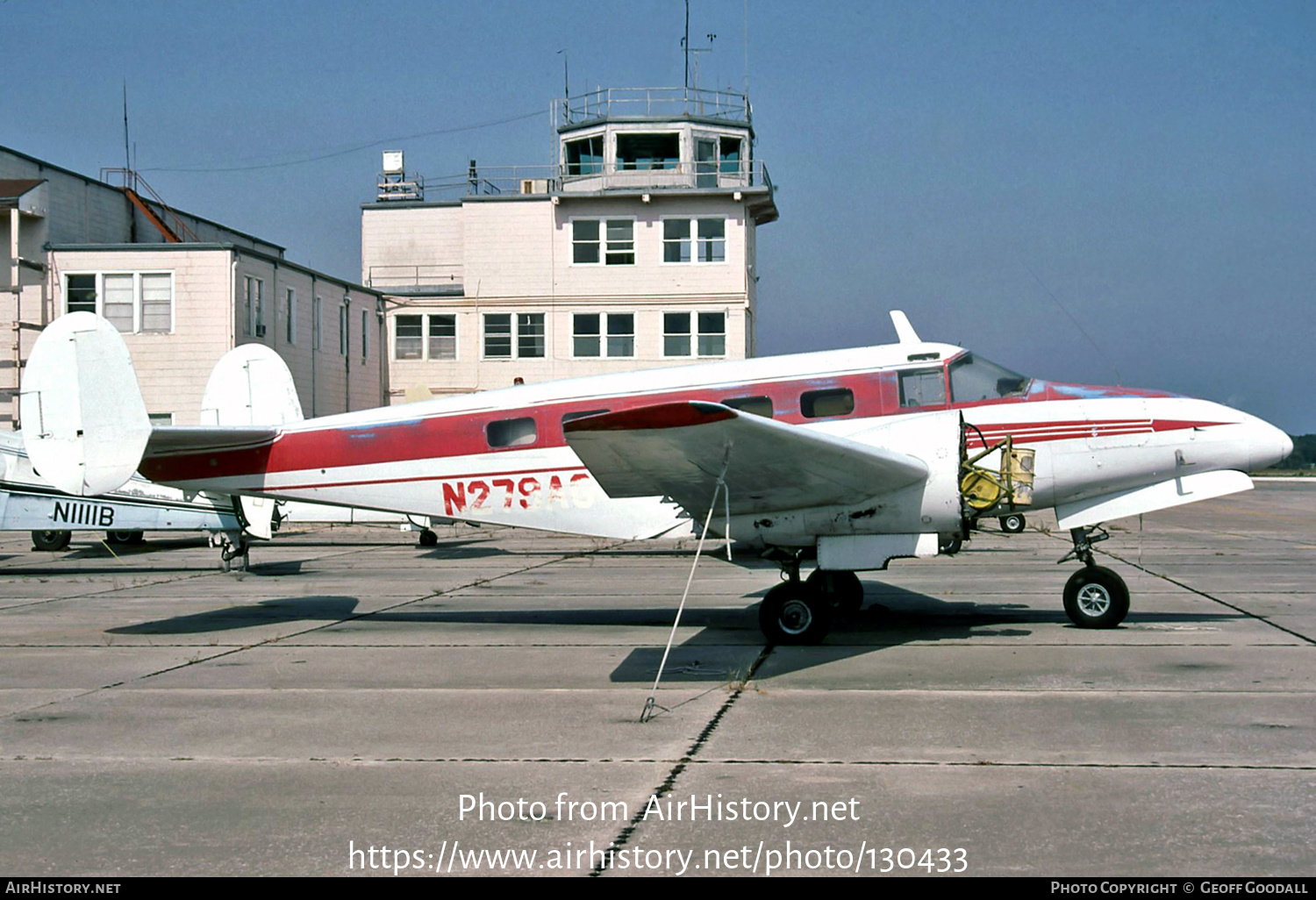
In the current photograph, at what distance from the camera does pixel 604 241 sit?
3941 centimetres

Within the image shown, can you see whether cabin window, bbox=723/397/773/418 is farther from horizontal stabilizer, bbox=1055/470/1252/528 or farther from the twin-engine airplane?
horizontal stabilizer, bbox=1055/470/1252/528

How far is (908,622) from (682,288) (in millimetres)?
27366

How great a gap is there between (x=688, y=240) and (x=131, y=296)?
1731 centimetres

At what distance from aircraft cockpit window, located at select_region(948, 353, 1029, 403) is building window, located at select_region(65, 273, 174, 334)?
2524cm

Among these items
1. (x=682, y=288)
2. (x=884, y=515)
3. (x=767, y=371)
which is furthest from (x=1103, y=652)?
(x=682, y=288)

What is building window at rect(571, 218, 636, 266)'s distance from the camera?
3931cm

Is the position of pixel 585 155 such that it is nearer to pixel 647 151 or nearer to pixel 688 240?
pixel 647 151

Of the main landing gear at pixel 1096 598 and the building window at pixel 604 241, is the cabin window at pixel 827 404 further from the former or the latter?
the building window at pixel 604 241

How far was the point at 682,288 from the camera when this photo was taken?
3897cm

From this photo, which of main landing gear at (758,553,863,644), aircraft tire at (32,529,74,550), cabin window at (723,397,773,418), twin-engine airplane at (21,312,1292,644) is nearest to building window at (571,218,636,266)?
aircraft tire at (32,529,74,550)

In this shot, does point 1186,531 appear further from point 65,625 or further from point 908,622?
point 65,625

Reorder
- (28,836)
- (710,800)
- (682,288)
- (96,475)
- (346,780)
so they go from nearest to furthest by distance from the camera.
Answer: (28,836), (710,800), (346,780), (96,475), (682,288)

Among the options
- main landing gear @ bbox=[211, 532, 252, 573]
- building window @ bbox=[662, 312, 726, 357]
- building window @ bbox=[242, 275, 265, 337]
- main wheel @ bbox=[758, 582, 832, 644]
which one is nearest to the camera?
main wheel @ bbox=[758, 582, 832, 644]

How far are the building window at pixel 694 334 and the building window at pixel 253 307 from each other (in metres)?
12.9
